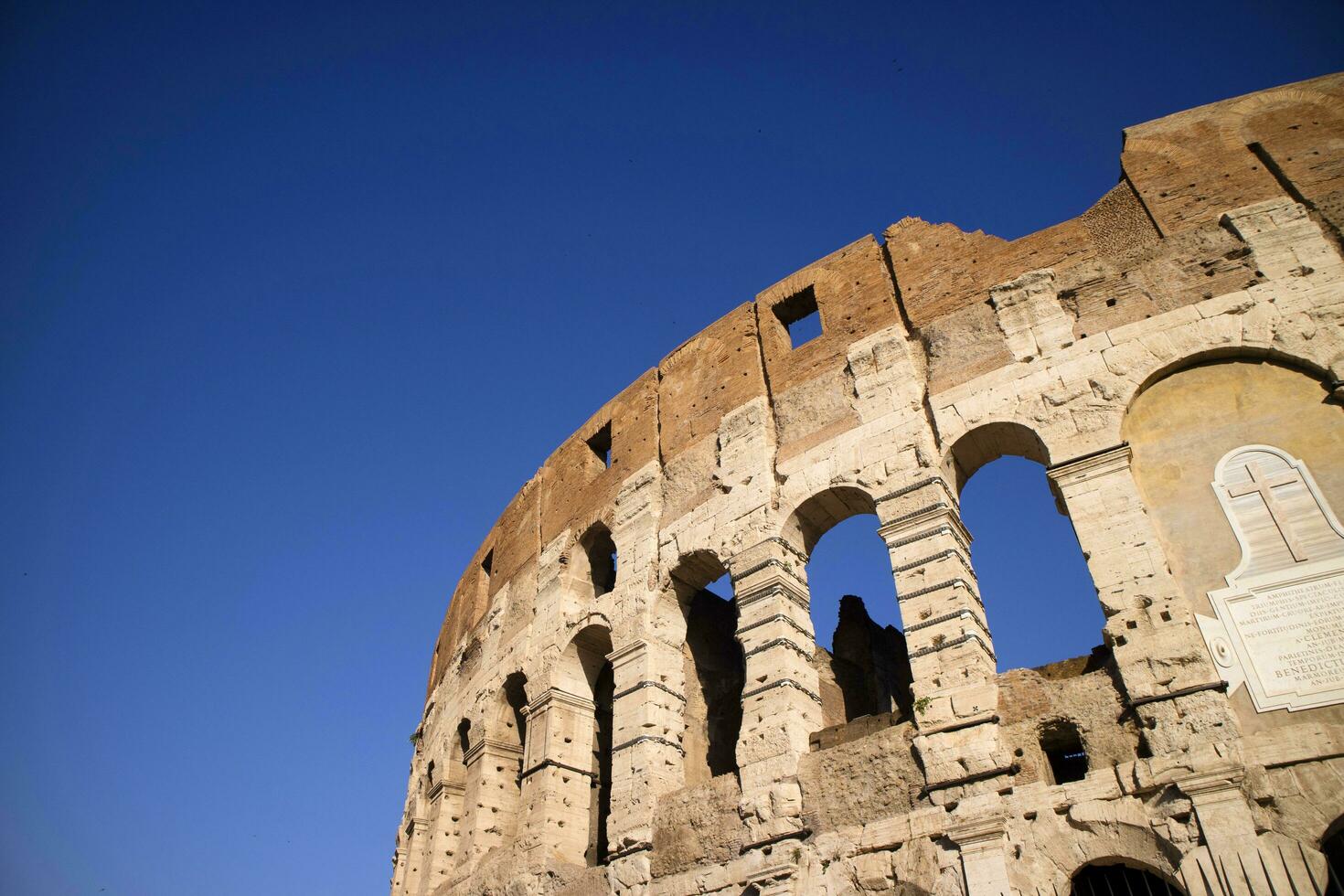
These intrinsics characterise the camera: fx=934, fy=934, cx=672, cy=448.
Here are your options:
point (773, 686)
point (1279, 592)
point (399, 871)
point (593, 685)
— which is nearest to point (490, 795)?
point (593, 685)

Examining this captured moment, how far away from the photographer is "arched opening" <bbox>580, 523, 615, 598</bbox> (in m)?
12.5

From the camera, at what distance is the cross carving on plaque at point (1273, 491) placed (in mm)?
7000

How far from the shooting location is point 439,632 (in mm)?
17219

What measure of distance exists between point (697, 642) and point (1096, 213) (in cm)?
658

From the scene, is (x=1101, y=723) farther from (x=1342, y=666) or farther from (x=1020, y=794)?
(x=1342, y=666)

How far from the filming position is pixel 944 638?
7766mm

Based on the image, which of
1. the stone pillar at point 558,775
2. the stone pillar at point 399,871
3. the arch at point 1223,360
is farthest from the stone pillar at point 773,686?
the stone pillar at point 399,871

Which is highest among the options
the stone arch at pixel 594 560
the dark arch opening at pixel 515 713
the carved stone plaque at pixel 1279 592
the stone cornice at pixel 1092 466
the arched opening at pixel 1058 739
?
the stone arch at pixel 594 560

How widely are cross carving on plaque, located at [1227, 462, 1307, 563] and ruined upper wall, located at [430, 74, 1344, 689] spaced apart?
71.8 inches

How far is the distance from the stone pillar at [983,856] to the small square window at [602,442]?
7613 mm

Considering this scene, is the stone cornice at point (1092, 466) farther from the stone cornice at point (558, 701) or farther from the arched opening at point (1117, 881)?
the stone cornice at point (558, 701)

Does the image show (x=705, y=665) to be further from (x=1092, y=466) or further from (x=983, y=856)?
(x=1092, y=466)

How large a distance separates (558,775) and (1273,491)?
764 cm

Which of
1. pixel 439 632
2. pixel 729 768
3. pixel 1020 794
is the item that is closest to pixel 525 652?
pixel 729 768
